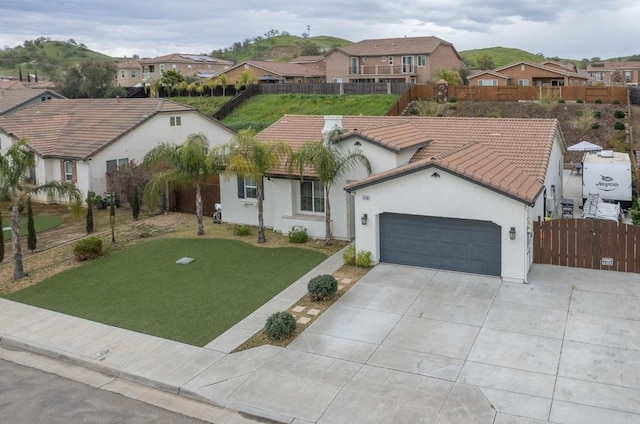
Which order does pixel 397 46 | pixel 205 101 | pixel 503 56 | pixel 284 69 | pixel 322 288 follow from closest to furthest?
pixel 322 288 < pixel 205 101 < pixel 397 46 < pixel 284 69 < pixel 503 56

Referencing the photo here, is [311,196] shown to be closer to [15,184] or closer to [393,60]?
[15,184]

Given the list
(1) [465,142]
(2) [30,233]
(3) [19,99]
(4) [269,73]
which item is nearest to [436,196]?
(1) [465,142]

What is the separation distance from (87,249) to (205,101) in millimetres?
47728

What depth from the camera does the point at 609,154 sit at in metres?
29.0

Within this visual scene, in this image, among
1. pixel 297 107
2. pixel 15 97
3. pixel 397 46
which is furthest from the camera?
pixel 397 46

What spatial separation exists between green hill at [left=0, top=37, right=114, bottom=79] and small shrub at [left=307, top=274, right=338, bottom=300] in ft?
425

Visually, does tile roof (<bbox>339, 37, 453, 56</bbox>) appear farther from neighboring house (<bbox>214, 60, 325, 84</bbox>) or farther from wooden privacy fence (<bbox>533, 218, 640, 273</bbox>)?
wooden privacy fence (<bbox>533, 218, 640, 273</bbox>)

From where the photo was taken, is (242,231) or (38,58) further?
(38,58)

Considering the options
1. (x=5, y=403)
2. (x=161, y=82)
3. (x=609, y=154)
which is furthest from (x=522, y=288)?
(x=161, y=82)

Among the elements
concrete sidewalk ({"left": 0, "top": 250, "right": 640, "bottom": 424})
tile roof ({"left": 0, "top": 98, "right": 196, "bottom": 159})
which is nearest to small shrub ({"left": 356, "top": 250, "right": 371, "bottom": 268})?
concrete sidewalk ({"left": 0, "top": 250, "right": 640, "bottom": 424})

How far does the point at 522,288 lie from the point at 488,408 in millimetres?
6668

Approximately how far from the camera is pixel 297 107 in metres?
57.5

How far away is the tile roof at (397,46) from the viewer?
68.0 metres

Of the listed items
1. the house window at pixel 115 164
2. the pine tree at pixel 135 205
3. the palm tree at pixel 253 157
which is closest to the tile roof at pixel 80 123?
the house window at pixel 115 164
